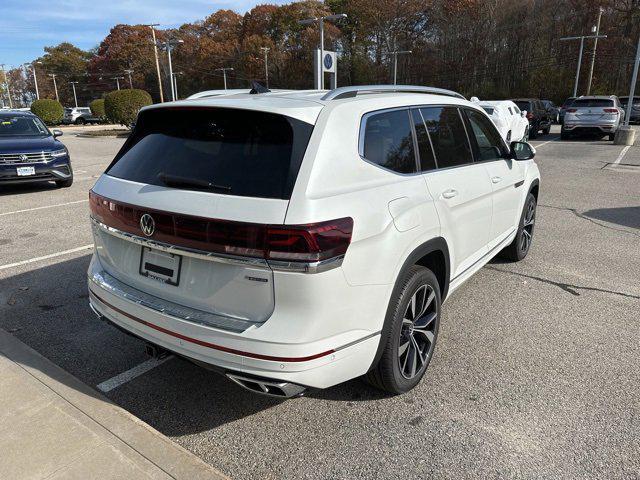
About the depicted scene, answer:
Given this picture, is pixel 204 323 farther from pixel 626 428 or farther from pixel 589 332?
pixel 589 332

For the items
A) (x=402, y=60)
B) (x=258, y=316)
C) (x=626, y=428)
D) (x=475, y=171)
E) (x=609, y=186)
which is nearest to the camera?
(x=258, y=316)

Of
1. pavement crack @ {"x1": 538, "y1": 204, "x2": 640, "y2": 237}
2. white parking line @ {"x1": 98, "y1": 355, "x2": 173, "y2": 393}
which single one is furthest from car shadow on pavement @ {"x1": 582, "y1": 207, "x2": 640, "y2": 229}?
white parking line @ {"x1": 98, "y1": 355, "x2": 173, "y2": 393}

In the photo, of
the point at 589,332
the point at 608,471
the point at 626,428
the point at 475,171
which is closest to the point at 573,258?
the point at 589,332

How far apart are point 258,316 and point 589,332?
2884 millimetres

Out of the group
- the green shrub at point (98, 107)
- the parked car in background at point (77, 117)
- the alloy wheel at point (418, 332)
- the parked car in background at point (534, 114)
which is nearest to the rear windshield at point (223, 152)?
the alloy wheel at point (418, 332)

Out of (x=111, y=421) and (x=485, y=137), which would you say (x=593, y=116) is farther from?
(x=111, y=421)

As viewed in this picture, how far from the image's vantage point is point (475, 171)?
381cm

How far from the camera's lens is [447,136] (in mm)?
3615

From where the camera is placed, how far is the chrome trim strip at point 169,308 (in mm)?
2377

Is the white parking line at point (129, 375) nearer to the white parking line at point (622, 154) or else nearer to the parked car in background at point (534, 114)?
the white parking line at point (622, 154)

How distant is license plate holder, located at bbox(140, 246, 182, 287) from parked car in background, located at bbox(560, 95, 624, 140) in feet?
69.5

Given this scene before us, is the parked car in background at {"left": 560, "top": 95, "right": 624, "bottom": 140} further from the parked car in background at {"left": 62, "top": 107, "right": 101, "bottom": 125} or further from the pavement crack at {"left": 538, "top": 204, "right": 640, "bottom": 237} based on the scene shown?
the parked car in background at {"left": 62, "top": 107, "right": 101, "bottom": 125}

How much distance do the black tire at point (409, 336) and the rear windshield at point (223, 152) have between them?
94cm

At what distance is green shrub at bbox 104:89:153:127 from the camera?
27.4 metres
